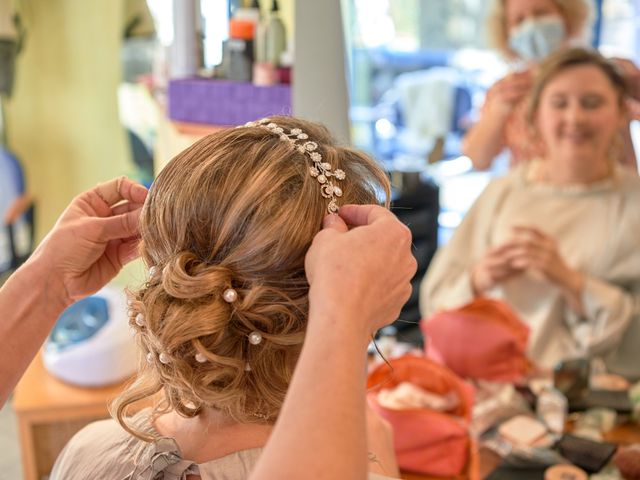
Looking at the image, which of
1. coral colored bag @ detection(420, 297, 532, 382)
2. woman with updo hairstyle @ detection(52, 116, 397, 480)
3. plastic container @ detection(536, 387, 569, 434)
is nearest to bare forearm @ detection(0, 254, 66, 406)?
woman with updo hairstyle @ detection(52, 116, 397, 480)

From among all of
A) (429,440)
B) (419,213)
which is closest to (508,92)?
(419,213)

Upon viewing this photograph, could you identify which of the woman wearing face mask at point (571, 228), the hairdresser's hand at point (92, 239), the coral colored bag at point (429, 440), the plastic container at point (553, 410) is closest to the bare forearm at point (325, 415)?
the hairdresser's hand at point (92, 239)

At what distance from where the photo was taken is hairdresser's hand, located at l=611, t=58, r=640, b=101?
1.42m

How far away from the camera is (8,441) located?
2.68 metres

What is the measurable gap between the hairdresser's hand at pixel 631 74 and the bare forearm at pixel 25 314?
47.0 inches

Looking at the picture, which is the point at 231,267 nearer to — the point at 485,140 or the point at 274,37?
the point at 485,140

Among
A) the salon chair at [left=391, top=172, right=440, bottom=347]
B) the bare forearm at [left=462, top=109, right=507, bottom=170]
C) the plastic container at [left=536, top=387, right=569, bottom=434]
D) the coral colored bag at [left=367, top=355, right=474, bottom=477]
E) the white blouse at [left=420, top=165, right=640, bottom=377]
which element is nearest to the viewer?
the coral colored bag at [left=367, top=355, right=474, bottom=477]

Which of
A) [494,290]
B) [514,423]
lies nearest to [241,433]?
[514,423]

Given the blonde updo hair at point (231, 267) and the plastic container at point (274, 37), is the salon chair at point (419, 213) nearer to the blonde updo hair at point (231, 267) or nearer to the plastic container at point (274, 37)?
the plastic container at point (274, 37)

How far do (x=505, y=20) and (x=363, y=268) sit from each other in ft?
3.77

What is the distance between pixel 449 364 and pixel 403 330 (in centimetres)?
38

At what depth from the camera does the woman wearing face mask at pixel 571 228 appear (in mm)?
1456

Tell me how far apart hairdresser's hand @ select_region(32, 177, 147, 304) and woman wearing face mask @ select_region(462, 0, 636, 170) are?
94 centimetres

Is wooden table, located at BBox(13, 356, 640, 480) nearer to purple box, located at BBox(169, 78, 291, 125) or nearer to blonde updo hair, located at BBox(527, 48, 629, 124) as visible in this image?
purple box, located at BBox(169, 78, 291, 125)
